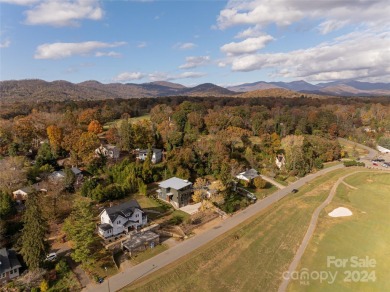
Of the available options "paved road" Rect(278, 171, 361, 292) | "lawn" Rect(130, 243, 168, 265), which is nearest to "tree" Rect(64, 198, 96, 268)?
"lawn" Rect(130, 243, 168, 265)

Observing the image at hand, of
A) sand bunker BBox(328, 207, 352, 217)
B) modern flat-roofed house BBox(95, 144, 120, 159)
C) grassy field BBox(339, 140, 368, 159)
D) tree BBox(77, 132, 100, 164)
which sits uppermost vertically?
tree BBox(77, 132, 100, 164)

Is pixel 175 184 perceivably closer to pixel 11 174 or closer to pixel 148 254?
pixel 148 254

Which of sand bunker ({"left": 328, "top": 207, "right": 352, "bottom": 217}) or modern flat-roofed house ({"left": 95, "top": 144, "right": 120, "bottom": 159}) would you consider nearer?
sand bunker ({"left": 328, "top": 207, "right": 352, "bottom": 217})

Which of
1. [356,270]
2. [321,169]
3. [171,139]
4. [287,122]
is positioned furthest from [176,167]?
[287,122]

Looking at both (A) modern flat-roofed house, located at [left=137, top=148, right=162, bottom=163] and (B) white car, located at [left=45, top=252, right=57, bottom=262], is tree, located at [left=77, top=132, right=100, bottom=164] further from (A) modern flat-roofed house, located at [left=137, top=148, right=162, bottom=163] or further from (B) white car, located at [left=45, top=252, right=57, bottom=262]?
(B) white car, located at [left=45, top=252, right=57, bottom=262]

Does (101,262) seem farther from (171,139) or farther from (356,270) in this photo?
(171,139)

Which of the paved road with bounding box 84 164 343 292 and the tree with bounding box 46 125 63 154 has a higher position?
the tree with bounding box 46 125 63 154

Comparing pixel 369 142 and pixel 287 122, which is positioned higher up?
pixel 287 122
